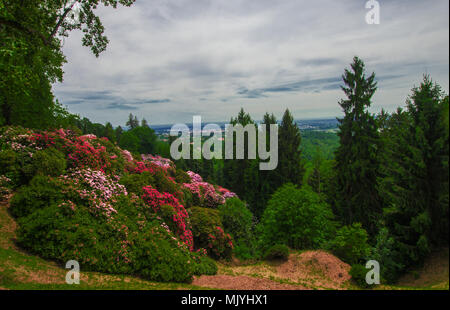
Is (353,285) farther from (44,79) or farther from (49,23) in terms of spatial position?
(44,79)

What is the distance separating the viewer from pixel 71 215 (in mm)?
8117

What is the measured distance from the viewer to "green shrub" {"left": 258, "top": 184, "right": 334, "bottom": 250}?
17.1 m

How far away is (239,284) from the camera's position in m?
8.62

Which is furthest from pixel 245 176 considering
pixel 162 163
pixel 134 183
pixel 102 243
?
pixel 102 243

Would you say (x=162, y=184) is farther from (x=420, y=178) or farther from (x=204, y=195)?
(x=420, y=178)

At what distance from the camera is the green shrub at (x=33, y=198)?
816 centimetres

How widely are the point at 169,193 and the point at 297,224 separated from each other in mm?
10168

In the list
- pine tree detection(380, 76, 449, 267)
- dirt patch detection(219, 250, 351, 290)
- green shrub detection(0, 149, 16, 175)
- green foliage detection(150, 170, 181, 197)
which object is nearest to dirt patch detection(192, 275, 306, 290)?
dirt patch detection(219, 250, 351, 290)

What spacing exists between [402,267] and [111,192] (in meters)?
10.9

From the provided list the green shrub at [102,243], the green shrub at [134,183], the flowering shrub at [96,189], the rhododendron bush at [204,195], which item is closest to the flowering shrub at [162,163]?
the rhododendron bush at [204,195]

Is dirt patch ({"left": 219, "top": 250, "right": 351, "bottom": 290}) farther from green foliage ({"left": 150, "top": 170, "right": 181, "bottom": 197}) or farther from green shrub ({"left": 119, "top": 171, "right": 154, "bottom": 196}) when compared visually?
green shrub ({"left": 119, "top": 171, "right": 154, "bottom": 196})

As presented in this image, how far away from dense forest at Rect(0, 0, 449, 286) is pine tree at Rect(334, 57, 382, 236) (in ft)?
0.29
